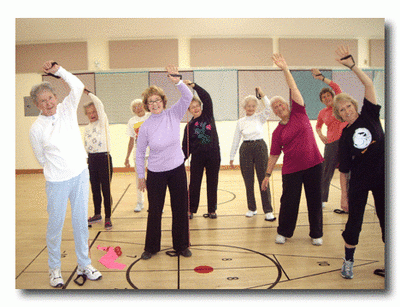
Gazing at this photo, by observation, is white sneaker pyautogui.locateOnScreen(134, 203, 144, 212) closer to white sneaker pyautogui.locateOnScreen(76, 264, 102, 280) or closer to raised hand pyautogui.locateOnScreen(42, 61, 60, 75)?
white sneaker pyautogui.locateOnScreen(76, 264, 102, 280)

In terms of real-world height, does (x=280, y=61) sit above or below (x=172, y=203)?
above

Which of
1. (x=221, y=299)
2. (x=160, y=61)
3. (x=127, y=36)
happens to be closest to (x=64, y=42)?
(x=127, y=36)

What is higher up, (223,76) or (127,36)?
(127,36)

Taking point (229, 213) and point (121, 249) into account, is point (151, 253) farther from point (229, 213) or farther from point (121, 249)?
point (229, 213)

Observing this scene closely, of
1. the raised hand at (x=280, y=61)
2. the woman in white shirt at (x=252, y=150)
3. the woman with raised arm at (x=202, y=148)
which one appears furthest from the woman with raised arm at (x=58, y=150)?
the woman in white shirt at (x=252, y=150)

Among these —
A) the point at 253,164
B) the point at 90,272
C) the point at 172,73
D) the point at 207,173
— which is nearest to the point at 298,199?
the point at 253,164

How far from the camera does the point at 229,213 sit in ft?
10.4

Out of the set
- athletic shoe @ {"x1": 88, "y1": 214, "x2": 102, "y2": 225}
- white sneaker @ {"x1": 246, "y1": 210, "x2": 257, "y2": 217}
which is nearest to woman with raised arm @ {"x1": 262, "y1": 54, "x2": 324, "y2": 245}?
white sneaker @ {"x1": 246, "y1": 210, "x2": 257, "y2": 217}

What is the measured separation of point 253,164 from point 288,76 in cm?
116

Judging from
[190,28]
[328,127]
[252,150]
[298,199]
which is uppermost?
[190,28]

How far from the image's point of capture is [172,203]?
2256mm

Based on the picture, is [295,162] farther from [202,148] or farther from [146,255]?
[146,255]

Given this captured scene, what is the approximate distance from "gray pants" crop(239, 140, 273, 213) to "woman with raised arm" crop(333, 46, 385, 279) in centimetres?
104

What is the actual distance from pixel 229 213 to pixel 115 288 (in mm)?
1497
